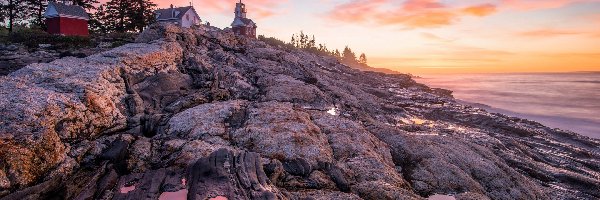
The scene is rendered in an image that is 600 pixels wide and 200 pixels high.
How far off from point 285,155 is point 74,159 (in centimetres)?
846

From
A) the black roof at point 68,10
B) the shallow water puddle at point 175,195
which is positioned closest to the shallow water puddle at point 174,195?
the shallow water puddle at point 175,195

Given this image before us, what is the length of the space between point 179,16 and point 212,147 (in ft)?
216

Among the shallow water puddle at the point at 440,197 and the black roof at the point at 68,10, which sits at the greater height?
the black roof at the point at 68,10

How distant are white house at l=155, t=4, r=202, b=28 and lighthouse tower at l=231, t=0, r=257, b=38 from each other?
39.5 feet

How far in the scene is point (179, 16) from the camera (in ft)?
238

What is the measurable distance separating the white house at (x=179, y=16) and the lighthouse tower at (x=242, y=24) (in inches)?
474

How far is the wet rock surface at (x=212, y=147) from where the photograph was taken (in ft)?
38.1

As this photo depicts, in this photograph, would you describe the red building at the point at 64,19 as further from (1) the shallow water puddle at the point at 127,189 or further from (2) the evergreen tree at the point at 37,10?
(1) the shallow water puddle at the point at 127,189

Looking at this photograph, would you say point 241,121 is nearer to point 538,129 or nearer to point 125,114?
point 125,114

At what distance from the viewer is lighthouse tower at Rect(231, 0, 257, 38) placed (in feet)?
282

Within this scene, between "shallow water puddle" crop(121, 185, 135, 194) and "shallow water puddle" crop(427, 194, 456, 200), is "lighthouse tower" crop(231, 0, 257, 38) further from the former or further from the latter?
"shallow water puddle" crop(427, 194, 456, 200)

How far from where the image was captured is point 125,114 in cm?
1769

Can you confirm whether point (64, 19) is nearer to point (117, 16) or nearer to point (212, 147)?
point (117, 16)

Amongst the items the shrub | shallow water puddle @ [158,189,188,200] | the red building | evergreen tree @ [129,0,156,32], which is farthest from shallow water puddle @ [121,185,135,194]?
evergreen tree @ [129,0,156,32]
